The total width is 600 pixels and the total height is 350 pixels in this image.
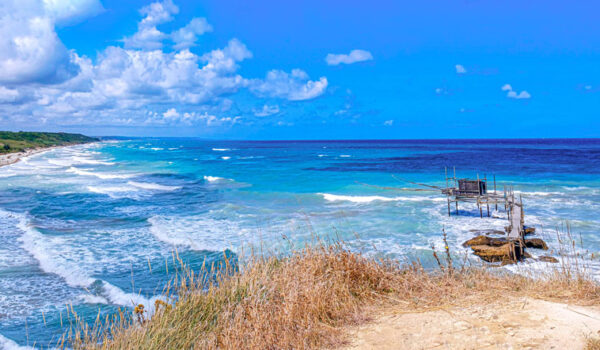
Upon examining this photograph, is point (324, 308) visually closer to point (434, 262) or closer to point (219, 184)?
point (434, 262)

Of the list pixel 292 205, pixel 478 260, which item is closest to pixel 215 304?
pixel 478 260

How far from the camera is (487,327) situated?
16.1 feet

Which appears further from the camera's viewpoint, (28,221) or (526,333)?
(28,221)

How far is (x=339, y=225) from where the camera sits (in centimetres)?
1859

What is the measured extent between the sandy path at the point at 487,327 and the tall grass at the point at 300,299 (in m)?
0.30

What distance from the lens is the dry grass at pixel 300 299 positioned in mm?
4918

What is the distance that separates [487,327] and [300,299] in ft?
7.91

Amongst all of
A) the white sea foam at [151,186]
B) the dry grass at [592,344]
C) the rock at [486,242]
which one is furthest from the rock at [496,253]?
the white sea foam at [151,186]

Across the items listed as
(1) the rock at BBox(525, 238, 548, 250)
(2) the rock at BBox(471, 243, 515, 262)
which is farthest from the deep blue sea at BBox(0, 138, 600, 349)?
(1) the rock at BBox(525, 238, 548, 250)

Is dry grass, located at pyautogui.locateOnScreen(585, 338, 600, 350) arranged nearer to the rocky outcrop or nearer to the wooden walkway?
the rocky outcrop

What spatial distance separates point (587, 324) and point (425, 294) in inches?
79.5

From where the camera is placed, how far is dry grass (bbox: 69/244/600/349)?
4.92 metres

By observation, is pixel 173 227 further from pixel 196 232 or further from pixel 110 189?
pixel 110 189

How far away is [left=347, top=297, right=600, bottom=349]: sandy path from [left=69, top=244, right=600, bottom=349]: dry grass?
0.99 ft
